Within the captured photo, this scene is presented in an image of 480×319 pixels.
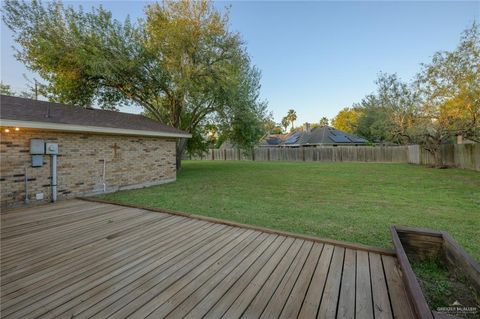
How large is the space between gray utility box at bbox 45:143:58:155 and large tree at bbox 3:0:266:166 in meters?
5.22

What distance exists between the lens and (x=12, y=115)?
198 inches

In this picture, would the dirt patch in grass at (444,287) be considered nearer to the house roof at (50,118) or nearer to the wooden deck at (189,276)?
the wooden deck at (189,276)

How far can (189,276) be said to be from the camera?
221cm

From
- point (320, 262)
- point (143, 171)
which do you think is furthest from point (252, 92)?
point (320, 262)

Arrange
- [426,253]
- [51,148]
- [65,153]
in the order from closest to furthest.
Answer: [426,253]
[51,148]
[65,153]

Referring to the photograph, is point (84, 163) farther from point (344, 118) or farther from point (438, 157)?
point (344, 118)

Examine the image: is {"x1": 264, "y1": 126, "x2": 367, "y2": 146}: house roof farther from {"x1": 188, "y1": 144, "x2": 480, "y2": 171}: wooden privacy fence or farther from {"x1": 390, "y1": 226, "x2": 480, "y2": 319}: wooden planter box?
{"x1": 390, "y1": 226, "x2": 480, "y2": 319}: wooden planter box

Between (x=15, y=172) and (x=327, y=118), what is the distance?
5920 centimetres

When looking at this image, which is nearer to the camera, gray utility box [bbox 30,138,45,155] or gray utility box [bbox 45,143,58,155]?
gray utility box [bbox 30,138,45,155]

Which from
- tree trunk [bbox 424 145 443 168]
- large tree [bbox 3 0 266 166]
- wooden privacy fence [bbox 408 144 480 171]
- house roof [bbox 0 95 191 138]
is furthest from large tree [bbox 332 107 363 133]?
house roof [bbox 0 95 191 138]

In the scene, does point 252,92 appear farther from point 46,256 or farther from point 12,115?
point 46,256

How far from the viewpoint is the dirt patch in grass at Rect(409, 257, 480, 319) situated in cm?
188

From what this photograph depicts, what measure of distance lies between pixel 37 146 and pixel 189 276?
5863 millimetres

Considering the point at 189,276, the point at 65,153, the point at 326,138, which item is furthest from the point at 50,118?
the point at 326,138
